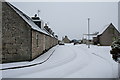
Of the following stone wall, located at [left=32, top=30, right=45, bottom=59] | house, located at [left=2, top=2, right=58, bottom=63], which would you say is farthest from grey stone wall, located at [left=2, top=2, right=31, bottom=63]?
stone wall, located at [left=32, top=30, right=45, bottom=59]

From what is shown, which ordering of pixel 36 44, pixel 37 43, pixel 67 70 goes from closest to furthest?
1. pixel 67 70
2. pixel 36 44
3. pixel 37 43

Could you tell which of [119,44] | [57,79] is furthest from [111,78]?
[57,79]

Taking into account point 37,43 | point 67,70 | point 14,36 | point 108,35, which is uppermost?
point 108,35

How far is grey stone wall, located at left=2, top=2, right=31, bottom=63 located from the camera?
12.1 metres

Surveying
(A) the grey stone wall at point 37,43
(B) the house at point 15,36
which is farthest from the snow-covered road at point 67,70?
(A) the grey stone wall at point 37,43

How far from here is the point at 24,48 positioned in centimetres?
1242

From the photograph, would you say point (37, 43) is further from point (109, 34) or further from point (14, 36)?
point (109, 34)

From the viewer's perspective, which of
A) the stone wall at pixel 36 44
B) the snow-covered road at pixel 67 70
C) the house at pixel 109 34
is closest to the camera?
the snow-covered road at pixel 67 70

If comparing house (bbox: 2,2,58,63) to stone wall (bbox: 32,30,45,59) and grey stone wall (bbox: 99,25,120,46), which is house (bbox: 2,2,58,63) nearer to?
stone wall (bbox: 32,30,45,59)

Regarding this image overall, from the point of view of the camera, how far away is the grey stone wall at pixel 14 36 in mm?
12062

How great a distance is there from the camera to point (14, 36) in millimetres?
12258

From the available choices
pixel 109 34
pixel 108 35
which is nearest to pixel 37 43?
pixel 108 35

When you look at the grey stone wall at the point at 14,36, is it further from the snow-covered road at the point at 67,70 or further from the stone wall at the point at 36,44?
the snow-covered road at the point at 67,70

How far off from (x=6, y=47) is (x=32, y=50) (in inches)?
92.0
